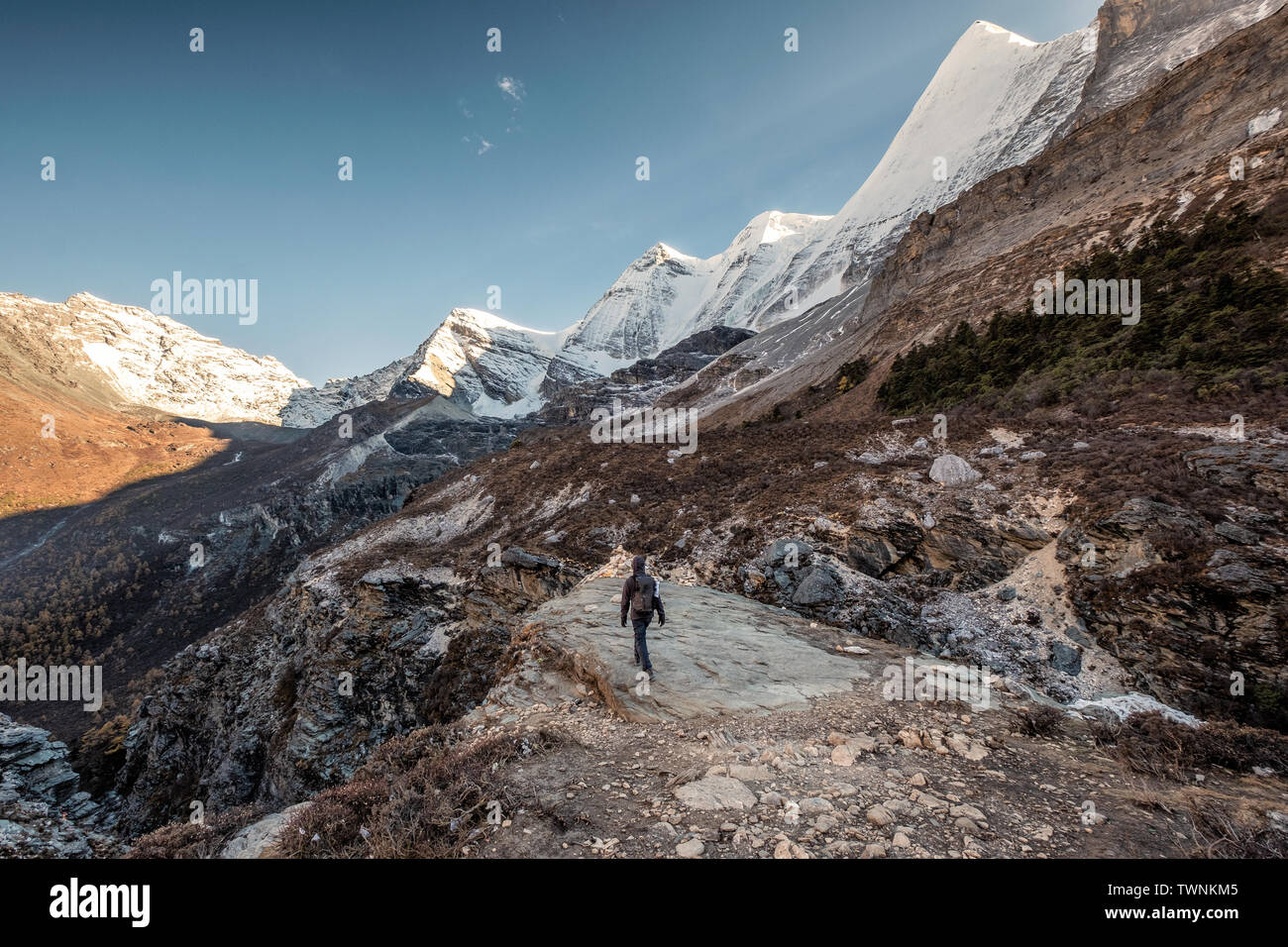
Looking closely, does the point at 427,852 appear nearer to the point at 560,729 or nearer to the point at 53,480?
the point at 560,729

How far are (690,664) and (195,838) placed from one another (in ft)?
22.8

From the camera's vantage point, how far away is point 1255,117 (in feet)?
80.5

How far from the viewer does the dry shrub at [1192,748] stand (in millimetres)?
5262

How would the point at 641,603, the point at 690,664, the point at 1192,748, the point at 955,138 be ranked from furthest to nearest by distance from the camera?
1. the point at 955,138
2. the point at 690,664
3. the point at 641,603
4. the point at 1192,748

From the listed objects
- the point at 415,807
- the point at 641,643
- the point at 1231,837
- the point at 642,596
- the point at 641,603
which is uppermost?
the point at 642,596

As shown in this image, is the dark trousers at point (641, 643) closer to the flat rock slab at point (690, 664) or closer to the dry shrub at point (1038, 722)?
the flat rock slab at point (690, 664)

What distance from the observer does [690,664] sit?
8.35 m

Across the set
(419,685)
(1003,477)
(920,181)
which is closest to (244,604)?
(419,685)

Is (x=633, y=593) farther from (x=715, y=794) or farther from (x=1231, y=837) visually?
(x=1231, y=837)

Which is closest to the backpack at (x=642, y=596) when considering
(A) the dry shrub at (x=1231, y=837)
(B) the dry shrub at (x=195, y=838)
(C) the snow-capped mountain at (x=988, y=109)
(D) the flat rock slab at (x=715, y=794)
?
(D) the flat rock slab at (x=715, y=794)
